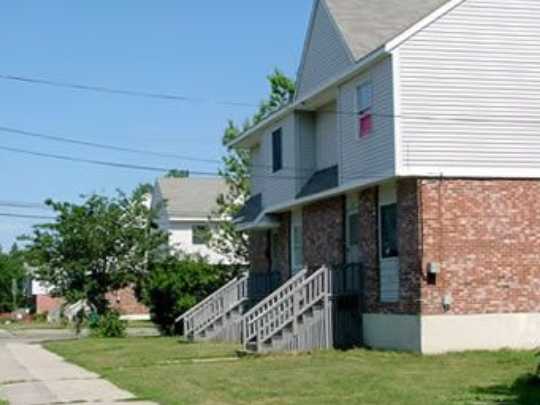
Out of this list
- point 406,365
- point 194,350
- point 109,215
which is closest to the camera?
point 406,365

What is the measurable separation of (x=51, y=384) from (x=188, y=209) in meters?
41.6

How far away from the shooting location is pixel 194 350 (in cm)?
2641

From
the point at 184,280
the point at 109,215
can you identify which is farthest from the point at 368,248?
the point at 109,215

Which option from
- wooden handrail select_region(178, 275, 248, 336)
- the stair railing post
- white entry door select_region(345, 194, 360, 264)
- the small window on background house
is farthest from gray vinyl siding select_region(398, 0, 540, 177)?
the small window on background house

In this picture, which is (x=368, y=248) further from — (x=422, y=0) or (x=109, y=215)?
(x=109, y=215)

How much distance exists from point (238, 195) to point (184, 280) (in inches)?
526

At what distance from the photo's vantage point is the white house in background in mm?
58875

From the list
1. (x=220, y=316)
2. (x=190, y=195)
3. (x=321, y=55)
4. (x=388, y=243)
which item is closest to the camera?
(x=388, y=243)

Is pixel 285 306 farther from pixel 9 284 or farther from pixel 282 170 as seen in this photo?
pixel 9 284

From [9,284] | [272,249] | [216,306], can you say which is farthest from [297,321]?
[9,284]

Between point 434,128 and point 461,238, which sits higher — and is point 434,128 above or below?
above

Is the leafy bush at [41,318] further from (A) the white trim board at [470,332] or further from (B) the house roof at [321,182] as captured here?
(A) the white trim board at [470,332]

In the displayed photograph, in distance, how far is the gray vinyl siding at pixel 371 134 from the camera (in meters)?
22.1

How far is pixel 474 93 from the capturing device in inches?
874
